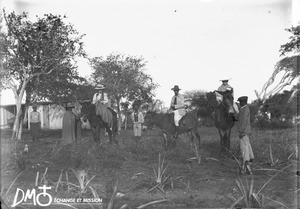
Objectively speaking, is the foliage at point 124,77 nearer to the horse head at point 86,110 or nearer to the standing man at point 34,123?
the horse head at point 86,110

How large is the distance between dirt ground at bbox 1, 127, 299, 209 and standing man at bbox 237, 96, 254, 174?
0.09 metres

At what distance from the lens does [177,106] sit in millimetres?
5211

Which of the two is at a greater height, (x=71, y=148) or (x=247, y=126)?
(x=247, y=126)

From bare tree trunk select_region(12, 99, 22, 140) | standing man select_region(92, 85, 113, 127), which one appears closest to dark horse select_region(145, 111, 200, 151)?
standing man select_region(92, 85, 113, 127)

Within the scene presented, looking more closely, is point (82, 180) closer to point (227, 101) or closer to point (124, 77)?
point (124, 77)

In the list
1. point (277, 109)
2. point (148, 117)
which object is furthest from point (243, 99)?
point (148, 117)

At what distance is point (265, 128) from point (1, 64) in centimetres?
404

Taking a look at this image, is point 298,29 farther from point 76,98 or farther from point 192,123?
point 76,98

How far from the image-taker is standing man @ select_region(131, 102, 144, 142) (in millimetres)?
5104

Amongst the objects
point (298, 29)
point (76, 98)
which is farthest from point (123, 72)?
point (298, 29)

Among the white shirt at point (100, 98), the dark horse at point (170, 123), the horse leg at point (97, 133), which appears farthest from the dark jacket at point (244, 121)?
the horse leg at point (97, 133)

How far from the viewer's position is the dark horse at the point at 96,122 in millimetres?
5254

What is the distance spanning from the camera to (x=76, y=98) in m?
5.16

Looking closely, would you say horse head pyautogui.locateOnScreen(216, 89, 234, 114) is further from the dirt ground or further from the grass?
the grass
